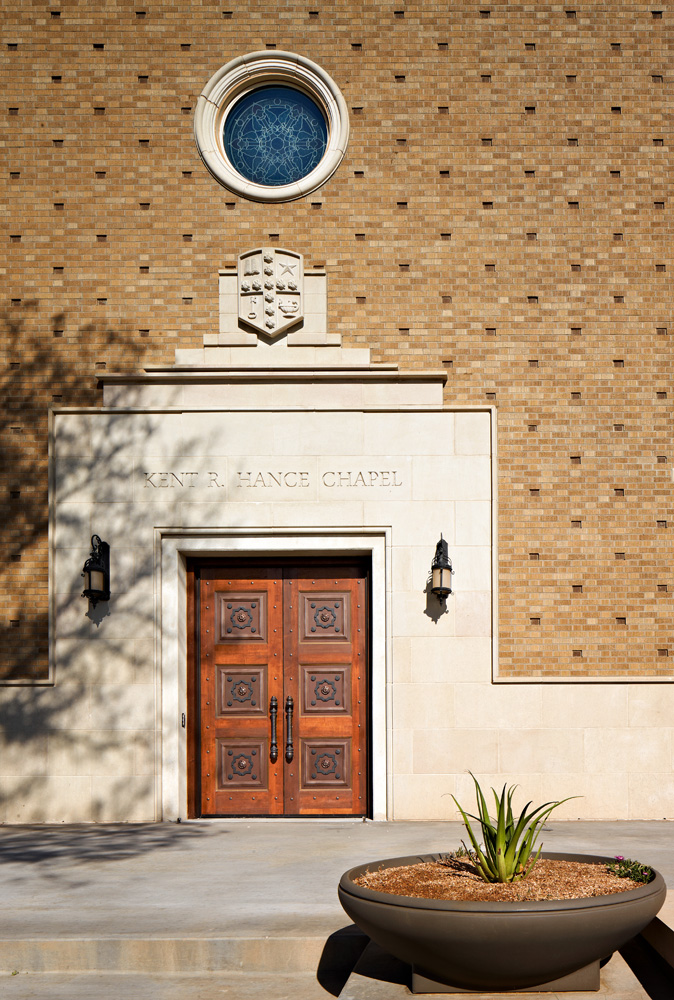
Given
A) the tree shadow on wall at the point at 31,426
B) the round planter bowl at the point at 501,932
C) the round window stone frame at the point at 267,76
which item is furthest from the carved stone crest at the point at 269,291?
the round planter bowl at the point at 501,932

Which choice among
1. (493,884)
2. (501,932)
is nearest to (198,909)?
(493,884)

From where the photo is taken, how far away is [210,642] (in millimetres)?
10602

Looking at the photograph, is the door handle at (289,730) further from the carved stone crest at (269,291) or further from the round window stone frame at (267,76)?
the round window stone frame at (267,76)

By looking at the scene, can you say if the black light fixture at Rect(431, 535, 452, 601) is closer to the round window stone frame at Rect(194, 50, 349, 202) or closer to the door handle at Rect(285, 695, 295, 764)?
the door handle at Rect(285, 695, 295, 764)

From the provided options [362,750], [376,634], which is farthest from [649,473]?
[362,750]

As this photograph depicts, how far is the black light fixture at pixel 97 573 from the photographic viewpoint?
396 inches

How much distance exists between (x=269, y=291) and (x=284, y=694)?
168 inches

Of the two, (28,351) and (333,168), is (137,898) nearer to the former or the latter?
(28,351)

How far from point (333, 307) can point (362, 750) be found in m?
4.70

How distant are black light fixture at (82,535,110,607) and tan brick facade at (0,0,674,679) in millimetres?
633

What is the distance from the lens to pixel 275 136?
1116 centimetres

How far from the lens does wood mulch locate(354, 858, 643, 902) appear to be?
203 inches

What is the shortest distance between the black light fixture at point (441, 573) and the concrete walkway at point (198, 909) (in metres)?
2.29

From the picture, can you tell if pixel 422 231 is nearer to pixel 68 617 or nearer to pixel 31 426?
pixel 31 426
